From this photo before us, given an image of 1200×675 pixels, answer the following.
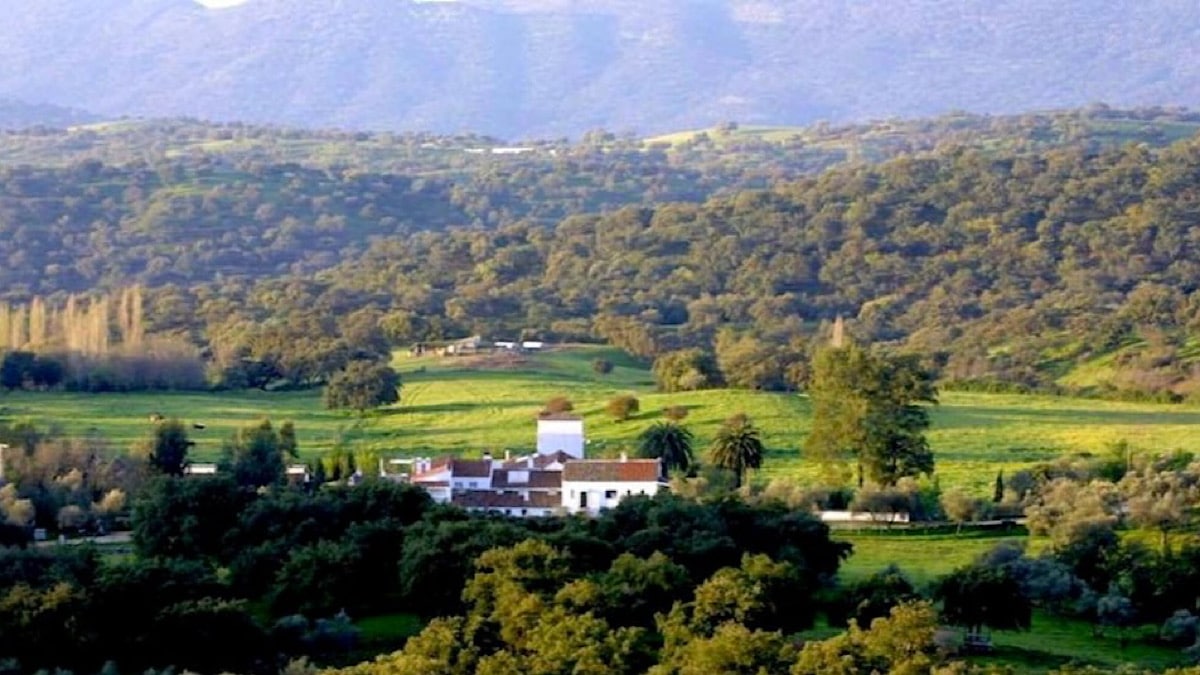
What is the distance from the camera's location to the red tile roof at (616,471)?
40438mm

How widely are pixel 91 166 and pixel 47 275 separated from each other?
65.2 ft

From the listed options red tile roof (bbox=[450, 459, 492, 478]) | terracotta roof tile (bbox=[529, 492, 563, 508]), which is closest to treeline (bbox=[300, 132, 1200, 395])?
red tile roof (bbox=[450, 459, 492, 478])

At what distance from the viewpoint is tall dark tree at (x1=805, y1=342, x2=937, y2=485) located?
42406mm

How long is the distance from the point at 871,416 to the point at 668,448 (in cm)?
385

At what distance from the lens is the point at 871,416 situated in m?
42.8

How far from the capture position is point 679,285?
8600 cm

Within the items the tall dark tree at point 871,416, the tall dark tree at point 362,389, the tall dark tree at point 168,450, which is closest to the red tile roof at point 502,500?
the tall dark tree at point 168,450

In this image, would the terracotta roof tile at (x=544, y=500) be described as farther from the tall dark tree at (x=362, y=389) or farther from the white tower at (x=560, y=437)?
the tall dark tree at (x=362, y=389)

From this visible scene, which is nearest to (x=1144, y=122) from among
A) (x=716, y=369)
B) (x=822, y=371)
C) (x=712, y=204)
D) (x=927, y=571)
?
(x=712, y=204)

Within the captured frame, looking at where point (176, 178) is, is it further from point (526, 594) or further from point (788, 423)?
point (526, 594)

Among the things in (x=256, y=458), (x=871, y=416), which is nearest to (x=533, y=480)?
(x=256, y=458)

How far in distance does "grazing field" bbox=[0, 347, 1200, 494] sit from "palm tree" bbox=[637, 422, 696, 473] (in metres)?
1.51

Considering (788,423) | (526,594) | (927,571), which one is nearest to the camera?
(526,594)

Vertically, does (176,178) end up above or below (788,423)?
above
